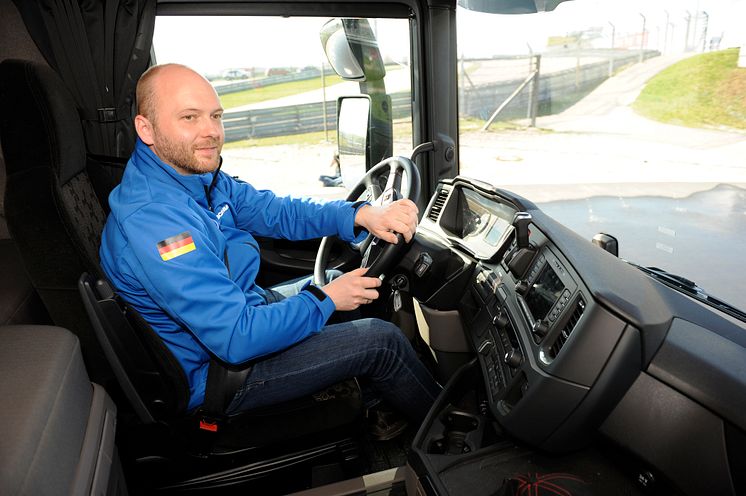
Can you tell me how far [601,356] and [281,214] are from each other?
1.30 metres

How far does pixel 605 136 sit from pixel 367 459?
4.53 ft

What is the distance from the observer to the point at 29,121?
1.37m

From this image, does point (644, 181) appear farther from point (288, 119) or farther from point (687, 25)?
point (288, 119)

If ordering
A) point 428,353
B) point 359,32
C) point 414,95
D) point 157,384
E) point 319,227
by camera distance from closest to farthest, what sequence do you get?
point 157,384 → point 319,227 → point 428,353 → point 359,32 → point 414,95

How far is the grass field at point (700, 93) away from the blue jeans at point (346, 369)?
1.01m

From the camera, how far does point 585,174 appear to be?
70.1 inches

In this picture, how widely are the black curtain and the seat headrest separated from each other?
78 centimetres

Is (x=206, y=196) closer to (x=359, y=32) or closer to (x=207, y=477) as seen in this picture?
(x=207, y=477)

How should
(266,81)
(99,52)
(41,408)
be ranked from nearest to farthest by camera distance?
(41,408)
(99,52)
(266,81)

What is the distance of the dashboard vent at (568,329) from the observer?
1.20 m

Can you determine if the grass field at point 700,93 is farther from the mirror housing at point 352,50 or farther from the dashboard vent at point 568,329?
the mirror housing at point 352,50

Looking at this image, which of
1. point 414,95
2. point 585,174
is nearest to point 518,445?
point 585,174

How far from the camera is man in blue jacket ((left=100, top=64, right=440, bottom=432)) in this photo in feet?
4.24

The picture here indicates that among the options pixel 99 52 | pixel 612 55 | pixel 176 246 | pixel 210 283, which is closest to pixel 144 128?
pixel 176 246
